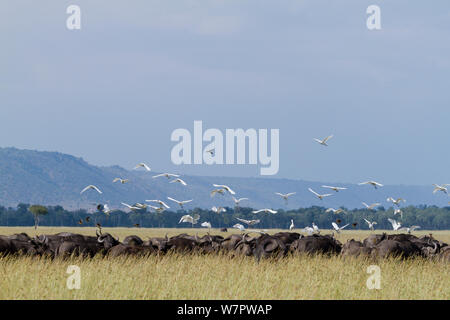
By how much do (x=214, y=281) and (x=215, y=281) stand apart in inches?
1.2

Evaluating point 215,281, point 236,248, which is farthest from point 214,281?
point 236,248

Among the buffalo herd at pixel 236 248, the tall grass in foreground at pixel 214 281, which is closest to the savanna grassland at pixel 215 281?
the tall grass in foreground at pixel 214 281

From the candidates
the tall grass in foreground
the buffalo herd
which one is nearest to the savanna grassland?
the tall grass in foreground

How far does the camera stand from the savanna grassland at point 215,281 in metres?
17.9

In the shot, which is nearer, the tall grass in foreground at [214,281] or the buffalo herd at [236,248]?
the tall grass in foreground at [214,281]

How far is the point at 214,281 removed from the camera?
2008 cm

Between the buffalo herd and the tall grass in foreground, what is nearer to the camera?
the tall grass in foreground

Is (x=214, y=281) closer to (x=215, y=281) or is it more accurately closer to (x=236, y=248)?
(x=215, y=281)

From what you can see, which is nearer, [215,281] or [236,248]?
[215,281]

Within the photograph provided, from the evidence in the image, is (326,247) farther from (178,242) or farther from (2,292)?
(2,292)

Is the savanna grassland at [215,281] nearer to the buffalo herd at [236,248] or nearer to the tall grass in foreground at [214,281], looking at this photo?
the tall grass in foreground at [214,281]

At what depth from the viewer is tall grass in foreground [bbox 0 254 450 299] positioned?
17906 mm

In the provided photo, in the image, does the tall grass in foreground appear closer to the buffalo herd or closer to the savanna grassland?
the savanna grassland
